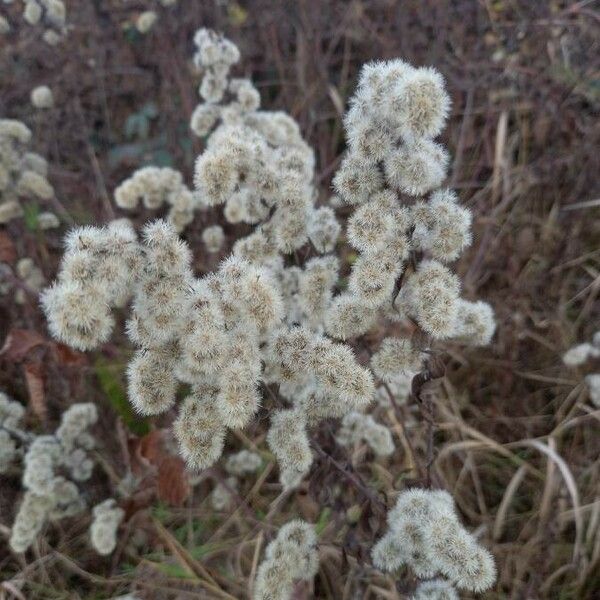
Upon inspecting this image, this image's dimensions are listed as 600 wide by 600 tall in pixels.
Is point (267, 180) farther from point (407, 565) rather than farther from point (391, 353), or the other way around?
point (407, 565)

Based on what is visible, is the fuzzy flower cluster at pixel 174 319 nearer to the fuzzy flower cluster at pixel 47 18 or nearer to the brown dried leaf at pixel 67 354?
the brown dried leaf at pixel 67 354

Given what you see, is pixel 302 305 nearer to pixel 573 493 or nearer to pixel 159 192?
pixel 159 192

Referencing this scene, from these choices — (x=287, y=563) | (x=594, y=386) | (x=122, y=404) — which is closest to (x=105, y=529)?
(x=122, y=404)

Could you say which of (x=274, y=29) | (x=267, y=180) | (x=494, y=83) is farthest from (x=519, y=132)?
(x=267, y=180)

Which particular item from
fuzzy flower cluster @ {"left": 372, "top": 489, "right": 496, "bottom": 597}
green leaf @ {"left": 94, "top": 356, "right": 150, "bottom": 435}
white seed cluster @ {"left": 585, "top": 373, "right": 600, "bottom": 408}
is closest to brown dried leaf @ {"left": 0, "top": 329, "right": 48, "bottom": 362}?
green leaf @ {"left": 94, "top": 356, "right": 150, "bottom": 435}

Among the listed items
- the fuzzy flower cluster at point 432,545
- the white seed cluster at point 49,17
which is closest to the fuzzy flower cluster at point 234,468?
the fuzzy flower cluster at point 432,545
